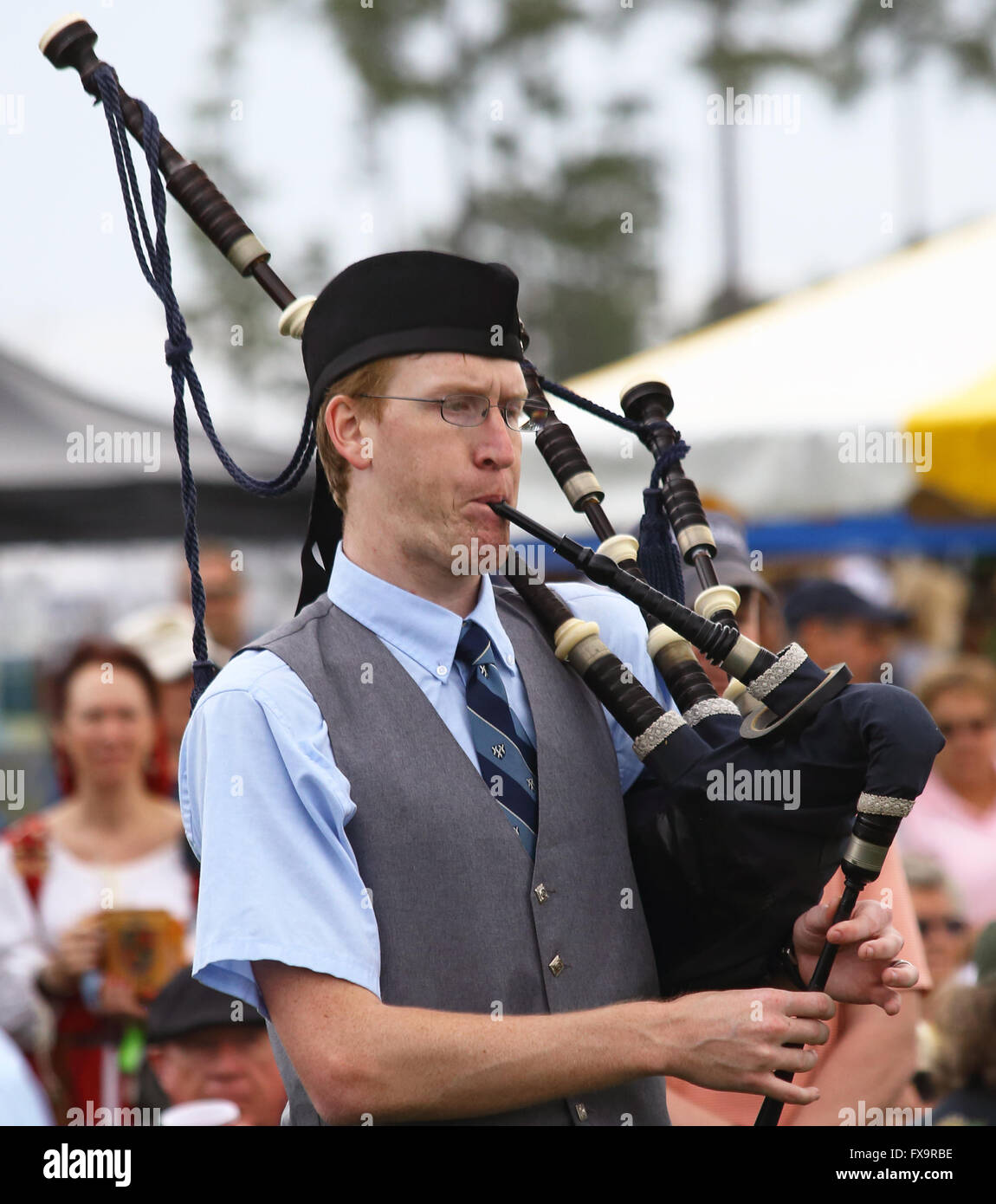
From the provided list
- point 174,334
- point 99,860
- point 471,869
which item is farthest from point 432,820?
point 99,860

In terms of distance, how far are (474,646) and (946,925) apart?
7.21ft

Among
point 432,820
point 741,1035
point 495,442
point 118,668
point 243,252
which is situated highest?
point 118,668

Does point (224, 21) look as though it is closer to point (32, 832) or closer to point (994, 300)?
point (994, 300)

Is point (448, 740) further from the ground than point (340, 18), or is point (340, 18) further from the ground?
point (340, 18)

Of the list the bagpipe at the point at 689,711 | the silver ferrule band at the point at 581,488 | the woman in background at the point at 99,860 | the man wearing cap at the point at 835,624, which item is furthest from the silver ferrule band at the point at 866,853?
the man wearing cap at the point at 835,624

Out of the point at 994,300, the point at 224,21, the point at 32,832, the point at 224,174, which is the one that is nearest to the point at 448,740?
the point at 32,832

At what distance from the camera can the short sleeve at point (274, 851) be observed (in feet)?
5.58

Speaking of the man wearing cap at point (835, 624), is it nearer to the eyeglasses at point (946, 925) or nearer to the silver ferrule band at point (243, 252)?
the eyeglasses at point (946, 925)

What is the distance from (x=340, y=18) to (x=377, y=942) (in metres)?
15.4

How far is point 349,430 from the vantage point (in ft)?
6.44

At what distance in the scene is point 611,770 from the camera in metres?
1.98

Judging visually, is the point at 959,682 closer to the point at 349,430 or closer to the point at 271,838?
the point at 349,430

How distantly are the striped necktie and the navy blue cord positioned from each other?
0.37m

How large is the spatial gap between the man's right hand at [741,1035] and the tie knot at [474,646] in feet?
1.69
